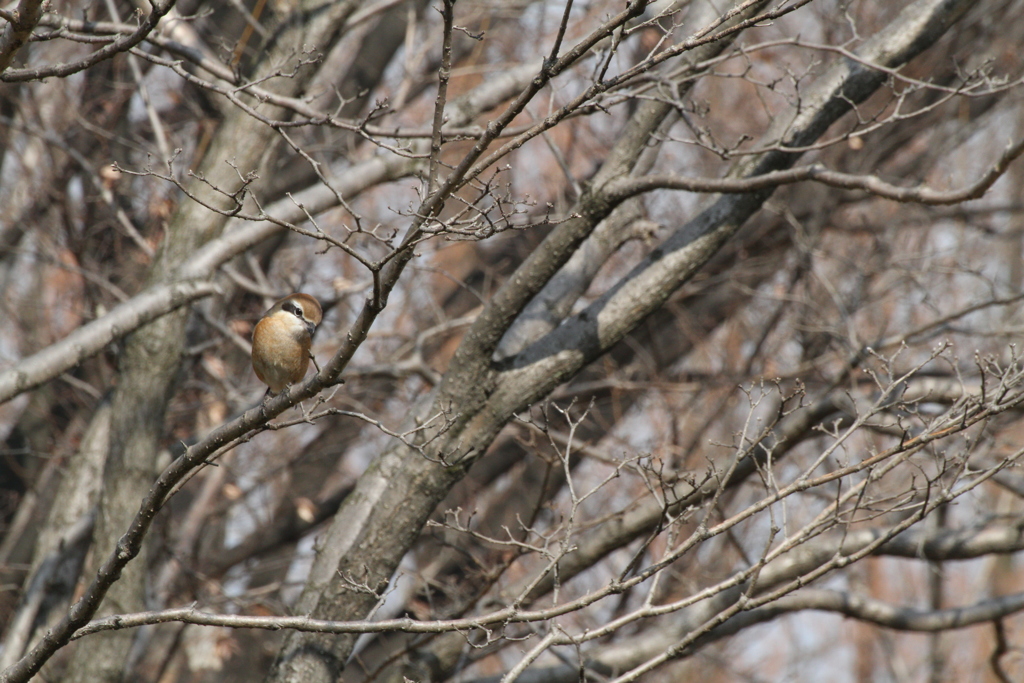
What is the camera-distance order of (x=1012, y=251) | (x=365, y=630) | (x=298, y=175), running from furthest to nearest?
(x=1012, y=251)
(x=298, y=175)
(x=365, y=630)

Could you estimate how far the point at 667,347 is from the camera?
798 cm

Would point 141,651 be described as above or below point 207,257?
below

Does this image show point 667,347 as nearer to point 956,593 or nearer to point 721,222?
point 721,222

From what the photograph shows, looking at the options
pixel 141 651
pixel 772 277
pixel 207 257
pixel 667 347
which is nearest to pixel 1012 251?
pixel 772 277

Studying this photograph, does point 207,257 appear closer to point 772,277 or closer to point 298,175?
point 298,175

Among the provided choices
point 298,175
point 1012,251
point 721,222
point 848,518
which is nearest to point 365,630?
point 848,518

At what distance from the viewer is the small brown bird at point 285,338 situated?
3.82 m

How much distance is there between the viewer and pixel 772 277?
8.52 m

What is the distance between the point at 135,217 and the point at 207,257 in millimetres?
2674

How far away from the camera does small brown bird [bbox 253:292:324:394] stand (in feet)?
12.5

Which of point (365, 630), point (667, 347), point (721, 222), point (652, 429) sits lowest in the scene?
point (365, 630)

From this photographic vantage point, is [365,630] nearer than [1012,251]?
Yes

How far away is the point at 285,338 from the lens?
150 inches

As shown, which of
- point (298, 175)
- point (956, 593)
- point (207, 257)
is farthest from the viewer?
point (956, 593)
